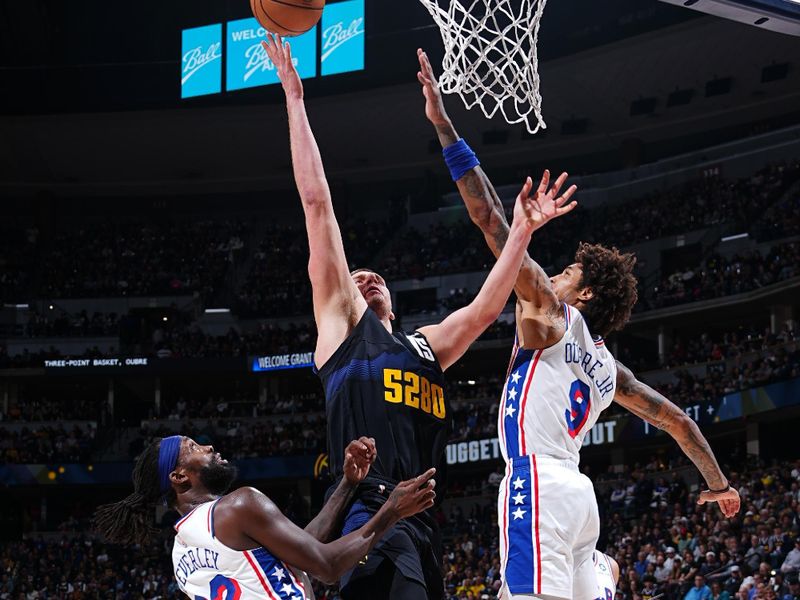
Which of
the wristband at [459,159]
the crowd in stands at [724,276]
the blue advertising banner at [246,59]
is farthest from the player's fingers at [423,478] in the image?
the blue advertising banner at [246,59]

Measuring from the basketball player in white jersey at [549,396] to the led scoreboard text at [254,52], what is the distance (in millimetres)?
25766

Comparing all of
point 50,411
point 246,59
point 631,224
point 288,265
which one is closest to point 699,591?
point 631,224

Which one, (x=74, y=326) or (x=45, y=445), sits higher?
(x=74, y=326)

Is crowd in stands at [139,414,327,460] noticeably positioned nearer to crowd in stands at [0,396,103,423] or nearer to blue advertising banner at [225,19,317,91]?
crowd in stands at [0,396,103,423]

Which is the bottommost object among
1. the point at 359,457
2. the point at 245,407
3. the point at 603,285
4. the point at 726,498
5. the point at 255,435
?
the point at 255,435

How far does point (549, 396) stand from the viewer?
454cm

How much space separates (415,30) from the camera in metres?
31.1

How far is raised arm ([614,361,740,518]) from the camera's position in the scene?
17.4 ft

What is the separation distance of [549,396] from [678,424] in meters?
1.14

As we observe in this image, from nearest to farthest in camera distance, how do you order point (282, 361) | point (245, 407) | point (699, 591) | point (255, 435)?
point (699, 591) < point (255, 435) < point (282, 361) < point (245, 407)

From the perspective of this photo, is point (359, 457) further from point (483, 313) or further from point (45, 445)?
point (45, 445)

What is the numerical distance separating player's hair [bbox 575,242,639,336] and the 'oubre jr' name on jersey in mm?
201

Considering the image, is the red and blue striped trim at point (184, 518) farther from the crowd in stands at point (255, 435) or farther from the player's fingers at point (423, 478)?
the crowd in stands at point (255, 435)

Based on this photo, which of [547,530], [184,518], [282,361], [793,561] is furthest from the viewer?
[282,361]
